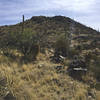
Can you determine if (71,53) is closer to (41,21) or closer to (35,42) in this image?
(35,42)

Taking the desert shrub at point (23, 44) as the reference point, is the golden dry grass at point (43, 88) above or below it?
below

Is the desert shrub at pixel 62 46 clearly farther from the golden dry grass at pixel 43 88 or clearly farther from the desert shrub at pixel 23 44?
the golden dry grass at pixel 43 88

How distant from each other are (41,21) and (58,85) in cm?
4380

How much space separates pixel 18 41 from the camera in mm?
12648

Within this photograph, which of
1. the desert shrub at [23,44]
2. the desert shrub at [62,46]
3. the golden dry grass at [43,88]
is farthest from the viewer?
the desert shrub at [62,46]

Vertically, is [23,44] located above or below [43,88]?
above

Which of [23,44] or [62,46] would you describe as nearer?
[23,44]

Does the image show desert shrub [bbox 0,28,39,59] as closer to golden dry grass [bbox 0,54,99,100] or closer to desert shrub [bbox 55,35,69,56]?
desert shrub [bbox 55,35,69,56]

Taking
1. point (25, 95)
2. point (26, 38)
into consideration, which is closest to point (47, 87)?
point (25, 95)

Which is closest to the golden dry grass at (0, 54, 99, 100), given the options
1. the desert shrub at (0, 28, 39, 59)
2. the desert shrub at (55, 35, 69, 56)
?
the desert shrub at (0, 28, 39, 59)

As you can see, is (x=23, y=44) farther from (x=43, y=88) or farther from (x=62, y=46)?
(x=43, y=88)

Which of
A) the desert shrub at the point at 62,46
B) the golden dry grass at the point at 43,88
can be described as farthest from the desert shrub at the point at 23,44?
the golden dry grass at the point at 43,88

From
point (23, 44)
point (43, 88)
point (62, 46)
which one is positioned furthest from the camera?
point (62, 46)

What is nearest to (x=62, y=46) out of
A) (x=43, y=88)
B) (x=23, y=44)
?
(x=23, y=44)
